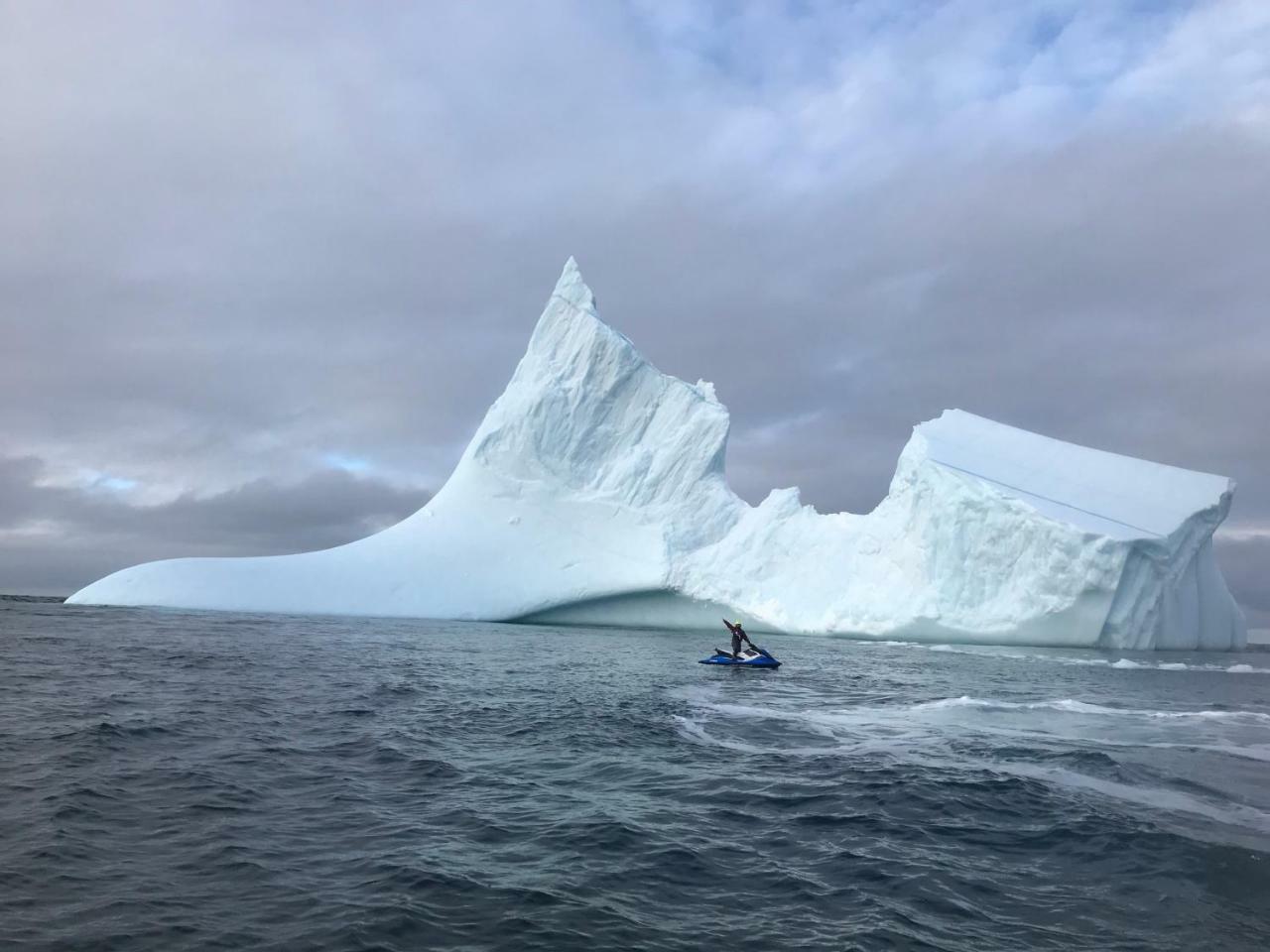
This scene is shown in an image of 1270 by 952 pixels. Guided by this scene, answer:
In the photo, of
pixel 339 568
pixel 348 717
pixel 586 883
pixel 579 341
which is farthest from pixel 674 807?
pixel 579 341

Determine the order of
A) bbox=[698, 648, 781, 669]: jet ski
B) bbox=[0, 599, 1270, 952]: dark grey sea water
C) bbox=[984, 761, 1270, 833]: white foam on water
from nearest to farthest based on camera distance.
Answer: bbox=[0, 599, 1270, 952]: dark grey sea water
bbox=[984, 761, 1270, 833]: white foam on water
bbox=[698, 648, 781, 669]: jet ski

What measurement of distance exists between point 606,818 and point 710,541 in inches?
1144

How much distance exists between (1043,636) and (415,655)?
21018 mm

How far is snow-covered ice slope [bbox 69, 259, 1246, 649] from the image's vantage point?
93.8 feet

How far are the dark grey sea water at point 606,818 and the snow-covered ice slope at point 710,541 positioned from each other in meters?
14.8

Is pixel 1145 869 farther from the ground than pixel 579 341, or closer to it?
closer to it

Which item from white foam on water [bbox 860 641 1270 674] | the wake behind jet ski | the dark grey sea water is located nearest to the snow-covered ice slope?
white foam on water [bbox 860 641 1270 674]

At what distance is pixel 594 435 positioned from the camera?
3725cm

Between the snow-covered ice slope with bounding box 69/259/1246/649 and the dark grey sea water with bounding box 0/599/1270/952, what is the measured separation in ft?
48.4

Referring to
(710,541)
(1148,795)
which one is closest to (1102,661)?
(710,541)

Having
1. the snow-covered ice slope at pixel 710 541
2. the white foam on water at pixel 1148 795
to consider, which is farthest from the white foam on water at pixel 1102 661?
the white foam on water at pixel 1148 795

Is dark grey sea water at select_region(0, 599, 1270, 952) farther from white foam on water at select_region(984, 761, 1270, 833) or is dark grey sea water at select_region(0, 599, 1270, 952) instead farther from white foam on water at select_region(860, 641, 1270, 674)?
white foam on water at select_region(860, 641, 1270, 674)

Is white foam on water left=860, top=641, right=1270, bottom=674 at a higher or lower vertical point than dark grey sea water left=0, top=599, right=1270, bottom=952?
higher

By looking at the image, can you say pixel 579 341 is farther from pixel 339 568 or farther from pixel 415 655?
pixel 415 655
